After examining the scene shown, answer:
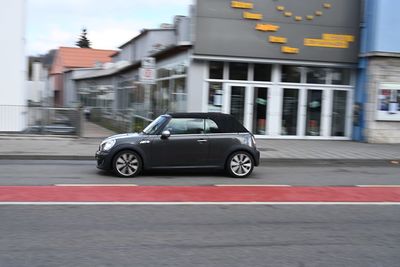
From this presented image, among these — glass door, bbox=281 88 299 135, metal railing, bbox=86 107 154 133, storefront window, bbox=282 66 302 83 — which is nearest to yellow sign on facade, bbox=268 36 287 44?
storefront window, bbox=282 66 302 83

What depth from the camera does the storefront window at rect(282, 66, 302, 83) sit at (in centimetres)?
2102

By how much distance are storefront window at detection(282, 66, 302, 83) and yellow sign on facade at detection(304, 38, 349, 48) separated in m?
1.17

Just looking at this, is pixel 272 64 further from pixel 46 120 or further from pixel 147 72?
pixel 46 120

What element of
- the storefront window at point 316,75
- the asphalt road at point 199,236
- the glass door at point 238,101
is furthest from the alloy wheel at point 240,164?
the storefront window at point 316,75

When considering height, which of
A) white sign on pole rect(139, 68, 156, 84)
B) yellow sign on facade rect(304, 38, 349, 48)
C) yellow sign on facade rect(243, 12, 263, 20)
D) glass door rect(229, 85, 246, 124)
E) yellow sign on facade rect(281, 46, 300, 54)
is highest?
yellow sign on facade rect(243, 12, 263, 20)

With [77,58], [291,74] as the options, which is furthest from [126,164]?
[77,58]

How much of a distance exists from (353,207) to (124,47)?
39862 millimetres

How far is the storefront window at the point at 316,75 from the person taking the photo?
21.3m

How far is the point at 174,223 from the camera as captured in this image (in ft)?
→ 22.2

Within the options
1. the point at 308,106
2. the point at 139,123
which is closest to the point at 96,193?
the point at 139,123

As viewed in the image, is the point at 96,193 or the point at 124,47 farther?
the point at 124,47

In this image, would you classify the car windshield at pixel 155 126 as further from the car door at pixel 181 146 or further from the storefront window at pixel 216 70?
the storefront window at pixel 216 70

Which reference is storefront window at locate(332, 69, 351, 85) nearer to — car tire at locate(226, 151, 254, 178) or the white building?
car tire at locate(226, 151, 254, 178)

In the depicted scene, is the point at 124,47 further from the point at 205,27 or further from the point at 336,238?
the point at 336,238
